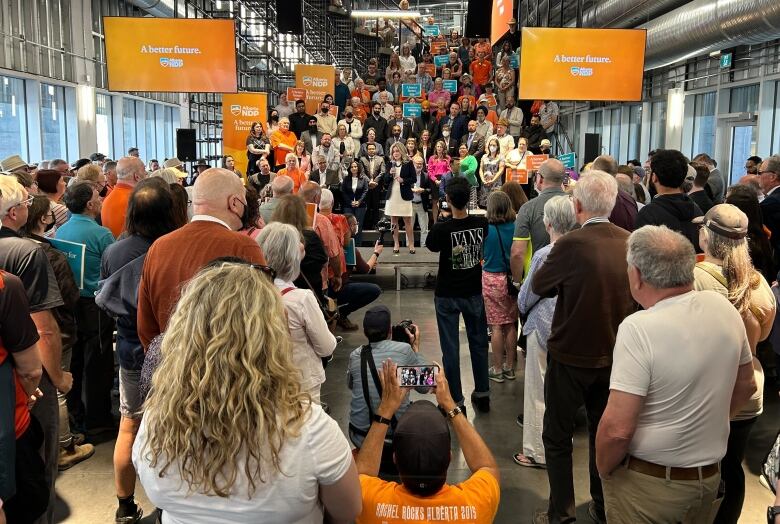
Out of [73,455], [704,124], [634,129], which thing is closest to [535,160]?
[73,455]

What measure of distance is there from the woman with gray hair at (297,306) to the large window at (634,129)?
18040 mm

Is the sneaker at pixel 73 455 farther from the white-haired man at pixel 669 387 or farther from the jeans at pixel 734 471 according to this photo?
the jeans at pixel 734 471

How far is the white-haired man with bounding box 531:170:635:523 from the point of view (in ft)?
9.45

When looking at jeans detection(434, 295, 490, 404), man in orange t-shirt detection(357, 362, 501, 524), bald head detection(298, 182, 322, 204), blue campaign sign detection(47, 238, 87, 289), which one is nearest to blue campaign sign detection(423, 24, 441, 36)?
bald head detection(298, 182, 322, 204)

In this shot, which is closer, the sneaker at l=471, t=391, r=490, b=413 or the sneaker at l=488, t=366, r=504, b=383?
the sneaker at l=471, t=391, r=490, b=413

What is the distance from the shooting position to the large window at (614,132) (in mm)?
21297

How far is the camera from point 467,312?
4.54 meters

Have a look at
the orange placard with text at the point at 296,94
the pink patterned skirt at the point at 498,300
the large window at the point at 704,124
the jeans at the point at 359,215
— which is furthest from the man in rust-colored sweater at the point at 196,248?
the large window at the point at 704,124

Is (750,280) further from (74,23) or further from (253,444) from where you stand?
(74,23)

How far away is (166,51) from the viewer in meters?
10.0

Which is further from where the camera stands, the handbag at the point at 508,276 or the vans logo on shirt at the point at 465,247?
the handbag at the point at 508,276

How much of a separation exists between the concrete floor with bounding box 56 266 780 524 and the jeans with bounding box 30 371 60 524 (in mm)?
734

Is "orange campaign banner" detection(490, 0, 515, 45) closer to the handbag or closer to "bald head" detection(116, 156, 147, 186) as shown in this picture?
the handbag

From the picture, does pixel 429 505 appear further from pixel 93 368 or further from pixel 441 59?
pixel 441 59
